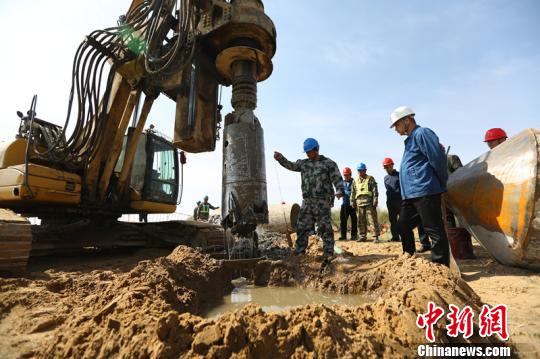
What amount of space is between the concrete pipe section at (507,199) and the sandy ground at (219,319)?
337 mm

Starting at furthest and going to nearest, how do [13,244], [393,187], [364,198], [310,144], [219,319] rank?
[364,198] < [393,187] < [310,144] < [13,244] < [219,319]

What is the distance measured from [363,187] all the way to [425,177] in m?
4.55

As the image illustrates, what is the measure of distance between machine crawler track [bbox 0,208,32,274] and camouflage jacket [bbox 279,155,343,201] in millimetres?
3611

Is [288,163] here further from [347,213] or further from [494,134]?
[347,213]

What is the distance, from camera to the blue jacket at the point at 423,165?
3.33 m

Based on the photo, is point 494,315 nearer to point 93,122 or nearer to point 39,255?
point 93,122

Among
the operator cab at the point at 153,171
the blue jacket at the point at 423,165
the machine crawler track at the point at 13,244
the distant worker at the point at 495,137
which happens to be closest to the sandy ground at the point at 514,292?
the blue jacket at the point at 423,165

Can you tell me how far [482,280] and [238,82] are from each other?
3604 mm

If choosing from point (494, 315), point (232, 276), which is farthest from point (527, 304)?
point (232, 276)

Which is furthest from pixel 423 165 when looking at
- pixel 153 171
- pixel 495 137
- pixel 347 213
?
pixel 347 213

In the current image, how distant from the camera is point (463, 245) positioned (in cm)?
461

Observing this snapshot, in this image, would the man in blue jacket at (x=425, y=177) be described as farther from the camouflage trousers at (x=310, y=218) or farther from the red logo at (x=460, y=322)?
the red logo at (x=460, y=322)

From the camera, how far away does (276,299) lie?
9.63ft

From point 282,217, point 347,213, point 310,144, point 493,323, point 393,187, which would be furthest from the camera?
point 282,217
